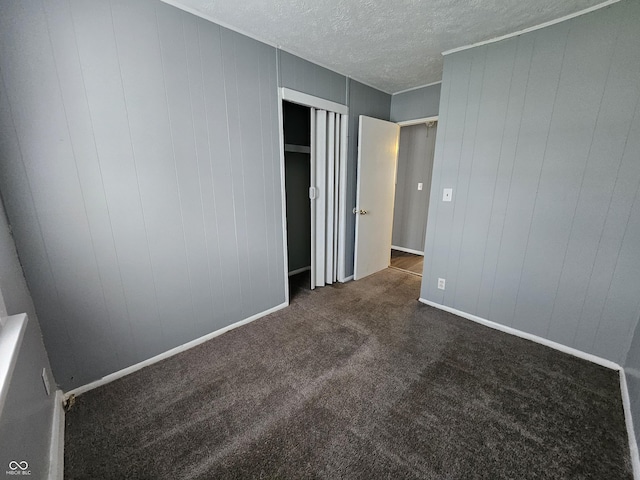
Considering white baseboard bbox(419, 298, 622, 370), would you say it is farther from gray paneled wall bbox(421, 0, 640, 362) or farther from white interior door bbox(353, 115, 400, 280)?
white interior door bbox(353, 115, 400, 280)

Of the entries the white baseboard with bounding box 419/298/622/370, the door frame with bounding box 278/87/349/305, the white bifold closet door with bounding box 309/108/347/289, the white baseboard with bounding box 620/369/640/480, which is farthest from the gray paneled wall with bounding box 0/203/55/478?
the white baseboard with bounding box 419/298/622/370

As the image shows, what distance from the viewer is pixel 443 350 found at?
2129mm

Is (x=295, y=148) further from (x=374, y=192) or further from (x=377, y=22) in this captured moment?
(x=377, y=22)

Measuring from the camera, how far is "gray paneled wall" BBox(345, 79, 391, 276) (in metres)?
3.11

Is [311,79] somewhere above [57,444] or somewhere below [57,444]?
above

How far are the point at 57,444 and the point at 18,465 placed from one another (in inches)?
22.6

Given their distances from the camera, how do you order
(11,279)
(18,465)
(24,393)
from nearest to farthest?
1. (18,465)
2. (24,393)
3. (11,279)

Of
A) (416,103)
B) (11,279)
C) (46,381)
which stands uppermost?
(416,103)

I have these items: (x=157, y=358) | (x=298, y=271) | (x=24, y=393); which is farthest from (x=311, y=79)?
(x=24, y=393)

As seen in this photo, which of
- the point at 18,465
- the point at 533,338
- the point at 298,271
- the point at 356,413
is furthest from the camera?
the point at 298,271

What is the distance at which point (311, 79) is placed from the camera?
2604mm

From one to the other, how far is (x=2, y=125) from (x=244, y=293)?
1.77m

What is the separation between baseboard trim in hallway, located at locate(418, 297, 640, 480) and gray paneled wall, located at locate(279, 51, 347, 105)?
7.96 ft

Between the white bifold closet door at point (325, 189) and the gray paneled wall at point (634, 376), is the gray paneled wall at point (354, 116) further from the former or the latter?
the gray paneled wall at point (634, 376)
